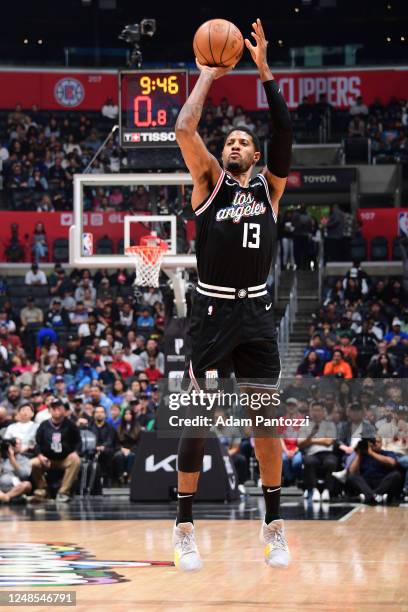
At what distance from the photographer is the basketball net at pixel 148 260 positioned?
15.0m

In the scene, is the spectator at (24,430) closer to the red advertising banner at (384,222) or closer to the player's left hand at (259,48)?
the player's left hand at (259,48)

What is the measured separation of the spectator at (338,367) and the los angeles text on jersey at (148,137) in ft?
20.5

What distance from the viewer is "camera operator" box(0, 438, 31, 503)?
16.2 m

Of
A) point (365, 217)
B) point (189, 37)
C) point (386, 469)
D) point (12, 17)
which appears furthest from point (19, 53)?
point (386, 469)

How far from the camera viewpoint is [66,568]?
820 centimetres

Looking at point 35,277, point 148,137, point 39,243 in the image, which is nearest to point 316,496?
point 148,137

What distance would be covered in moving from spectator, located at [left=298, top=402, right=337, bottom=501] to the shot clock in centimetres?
430

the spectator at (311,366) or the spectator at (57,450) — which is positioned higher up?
the spectator at (311,366)

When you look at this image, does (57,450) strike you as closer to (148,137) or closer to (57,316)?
(148,137)

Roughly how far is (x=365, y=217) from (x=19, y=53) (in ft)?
46.1

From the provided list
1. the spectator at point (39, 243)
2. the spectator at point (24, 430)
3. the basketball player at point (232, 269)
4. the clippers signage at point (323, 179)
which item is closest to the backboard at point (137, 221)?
the spectator at point (24, 430)

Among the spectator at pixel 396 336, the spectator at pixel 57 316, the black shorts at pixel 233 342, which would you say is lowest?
the spectator at pixel 396 336

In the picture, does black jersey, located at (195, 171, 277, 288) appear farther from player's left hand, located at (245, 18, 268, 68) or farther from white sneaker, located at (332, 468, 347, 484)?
white sneaker, located at (332, 468, 347, 484)

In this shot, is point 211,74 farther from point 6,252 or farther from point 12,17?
point 12,17
